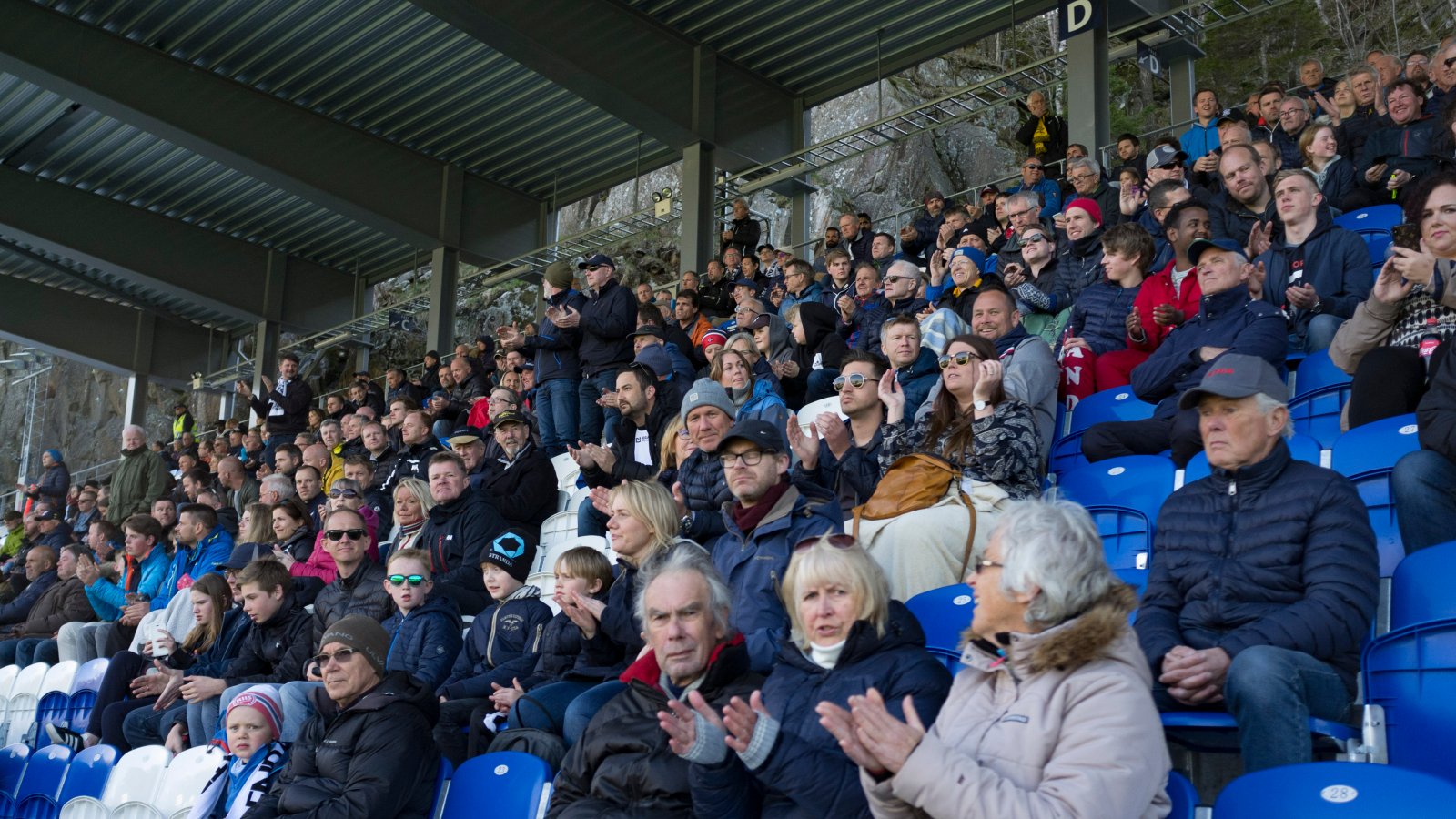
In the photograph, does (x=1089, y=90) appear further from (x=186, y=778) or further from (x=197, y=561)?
(x=186, y=778)

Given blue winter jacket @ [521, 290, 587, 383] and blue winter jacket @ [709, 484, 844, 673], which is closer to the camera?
blue winter jacket @ [709, 484, 844, 673]

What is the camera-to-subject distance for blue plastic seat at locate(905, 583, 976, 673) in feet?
9.68

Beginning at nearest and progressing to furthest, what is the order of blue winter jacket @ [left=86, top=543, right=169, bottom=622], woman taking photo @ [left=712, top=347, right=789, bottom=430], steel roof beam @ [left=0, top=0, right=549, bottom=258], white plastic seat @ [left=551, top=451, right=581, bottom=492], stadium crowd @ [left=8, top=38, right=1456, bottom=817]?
stadium crowd @ [left=8, top=38, right=1456, bottom=817] → woman taking photo @ [left=712, top=347, right=789, bottom=430] → white plastic seat @ [left=551, top=451, right=581, bottom=492] → blue winter jacket @ [left=86, top=543, right=169, bottom=622] → steel roof beam @ [left=0, top=0, right=549, bottom=258]

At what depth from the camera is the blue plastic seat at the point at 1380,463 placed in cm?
300

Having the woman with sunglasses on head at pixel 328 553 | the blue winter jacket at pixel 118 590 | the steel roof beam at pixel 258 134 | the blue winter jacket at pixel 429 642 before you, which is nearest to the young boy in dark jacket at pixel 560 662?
the blue winter jacket at pixel 429 642

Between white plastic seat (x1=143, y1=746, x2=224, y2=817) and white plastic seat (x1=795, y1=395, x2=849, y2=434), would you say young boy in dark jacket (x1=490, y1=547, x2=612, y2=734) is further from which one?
white plastic seat (x1=795, y1=395, x2=849, y2=434)

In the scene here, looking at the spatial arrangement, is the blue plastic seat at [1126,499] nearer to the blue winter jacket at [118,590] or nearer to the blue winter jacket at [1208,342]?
the blue winter jacket at [1208,342]

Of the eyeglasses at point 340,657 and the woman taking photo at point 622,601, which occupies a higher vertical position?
the woman taking photo at point 622,601

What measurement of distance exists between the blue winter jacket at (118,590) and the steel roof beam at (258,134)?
18.1 feet

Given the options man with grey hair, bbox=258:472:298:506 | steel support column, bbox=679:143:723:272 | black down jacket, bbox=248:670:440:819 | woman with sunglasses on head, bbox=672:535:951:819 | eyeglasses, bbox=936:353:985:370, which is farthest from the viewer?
steel support column, bbox=679:143:723:272

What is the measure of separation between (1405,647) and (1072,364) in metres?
2.73

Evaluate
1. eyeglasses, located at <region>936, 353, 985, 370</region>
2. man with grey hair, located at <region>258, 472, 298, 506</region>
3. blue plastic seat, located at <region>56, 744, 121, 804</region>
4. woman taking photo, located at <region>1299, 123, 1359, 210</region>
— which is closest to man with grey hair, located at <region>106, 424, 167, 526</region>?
man with grey hair, located at <region>258, 472, 298, 506</region>

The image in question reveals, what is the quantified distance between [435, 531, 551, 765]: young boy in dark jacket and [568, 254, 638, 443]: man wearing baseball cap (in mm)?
2743

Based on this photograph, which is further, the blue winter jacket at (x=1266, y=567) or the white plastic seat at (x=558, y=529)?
the white plastic seat at (x=558, y=529)
